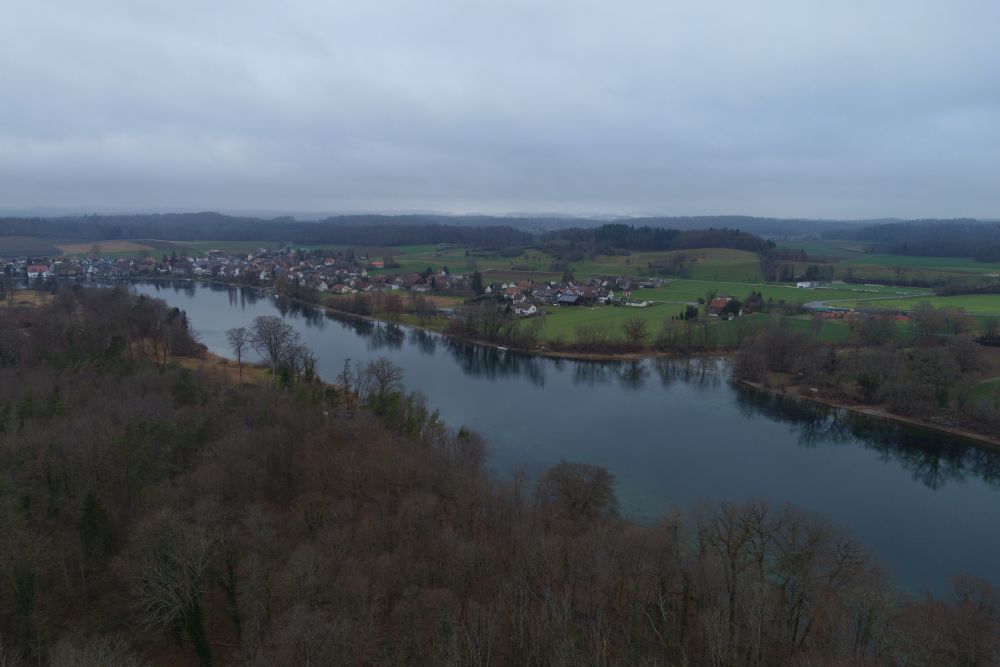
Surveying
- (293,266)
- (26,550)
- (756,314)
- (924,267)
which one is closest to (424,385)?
(26,550)

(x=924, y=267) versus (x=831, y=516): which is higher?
(x=924, y=267)

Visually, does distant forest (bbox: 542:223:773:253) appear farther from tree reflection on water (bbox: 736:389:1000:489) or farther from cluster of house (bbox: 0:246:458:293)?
tree reflection on water (bbox: 736:389:1000:489)

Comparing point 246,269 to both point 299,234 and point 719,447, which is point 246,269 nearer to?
point 299,234

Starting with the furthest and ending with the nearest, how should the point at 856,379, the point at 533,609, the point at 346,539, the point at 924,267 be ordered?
the point at 924,267
the point at 856,379
the point at 346,539
the point at 533,609

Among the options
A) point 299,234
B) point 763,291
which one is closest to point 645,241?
point 763,291

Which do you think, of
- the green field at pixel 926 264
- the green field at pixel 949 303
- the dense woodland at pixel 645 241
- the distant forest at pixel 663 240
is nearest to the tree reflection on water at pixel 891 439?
the green field at pixel 949 303

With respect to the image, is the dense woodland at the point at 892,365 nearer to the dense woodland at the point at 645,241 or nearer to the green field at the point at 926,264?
the green field at the point at 926,264

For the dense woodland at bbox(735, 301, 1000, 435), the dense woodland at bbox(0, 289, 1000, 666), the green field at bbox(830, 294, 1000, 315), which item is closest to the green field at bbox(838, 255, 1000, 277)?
the green field at bbox(830, 294, 1000, 315)

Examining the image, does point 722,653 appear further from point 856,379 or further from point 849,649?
point 856,379
